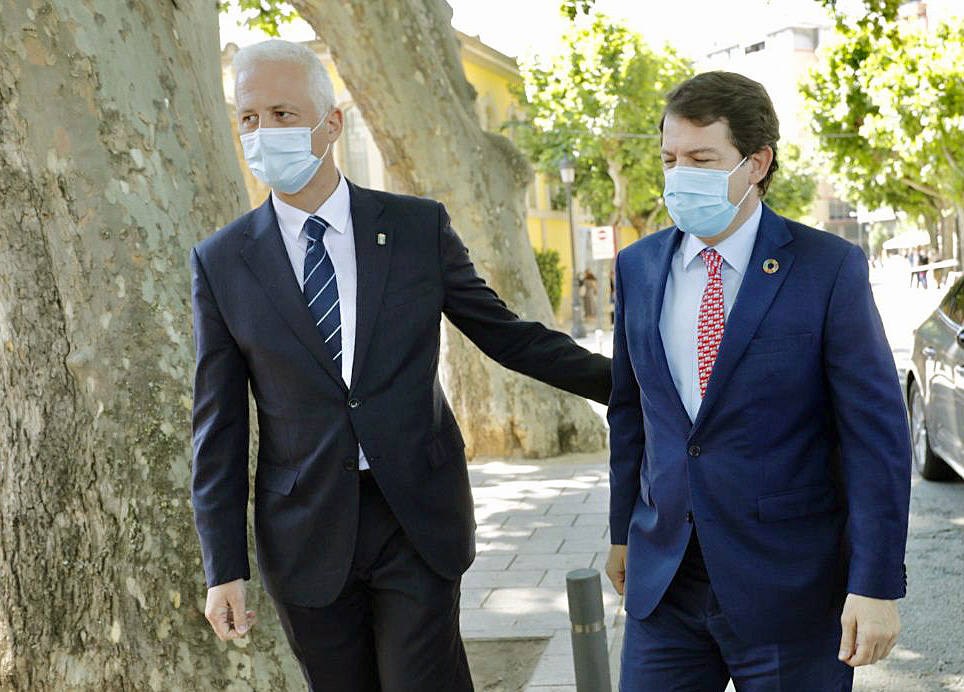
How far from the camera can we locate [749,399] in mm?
2629

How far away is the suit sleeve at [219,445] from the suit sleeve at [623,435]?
92cm

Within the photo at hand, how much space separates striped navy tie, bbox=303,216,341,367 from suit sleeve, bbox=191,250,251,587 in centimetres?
23

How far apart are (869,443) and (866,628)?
1.25 ft

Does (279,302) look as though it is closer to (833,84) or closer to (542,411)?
(542,411)

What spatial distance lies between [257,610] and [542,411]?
305 inches

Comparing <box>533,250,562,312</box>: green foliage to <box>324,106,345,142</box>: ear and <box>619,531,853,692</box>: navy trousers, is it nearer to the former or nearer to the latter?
<box>324,106,345,142</box>: ear

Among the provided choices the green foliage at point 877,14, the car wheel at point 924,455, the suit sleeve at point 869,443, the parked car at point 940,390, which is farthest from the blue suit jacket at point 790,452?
the green foliage at point 877,14

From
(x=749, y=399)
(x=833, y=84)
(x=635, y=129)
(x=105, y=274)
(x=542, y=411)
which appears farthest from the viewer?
(x=833, y=84)

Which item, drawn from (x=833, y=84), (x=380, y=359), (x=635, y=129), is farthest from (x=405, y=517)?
(x=833, y=84)

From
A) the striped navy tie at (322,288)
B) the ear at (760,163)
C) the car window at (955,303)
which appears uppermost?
the ear at (760,163)

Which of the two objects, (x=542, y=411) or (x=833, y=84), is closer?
(x=542, y=411)

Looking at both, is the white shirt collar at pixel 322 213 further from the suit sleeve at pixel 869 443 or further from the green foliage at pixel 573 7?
the green foliage at pixel 573 7

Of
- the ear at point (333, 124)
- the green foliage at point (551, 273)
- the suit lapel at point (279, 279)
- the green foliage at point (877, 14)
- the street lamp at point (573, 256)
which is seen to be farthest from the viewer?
the green foliage at point (551, 273)

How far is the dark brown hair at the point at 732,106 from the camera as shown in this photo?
2719mm
